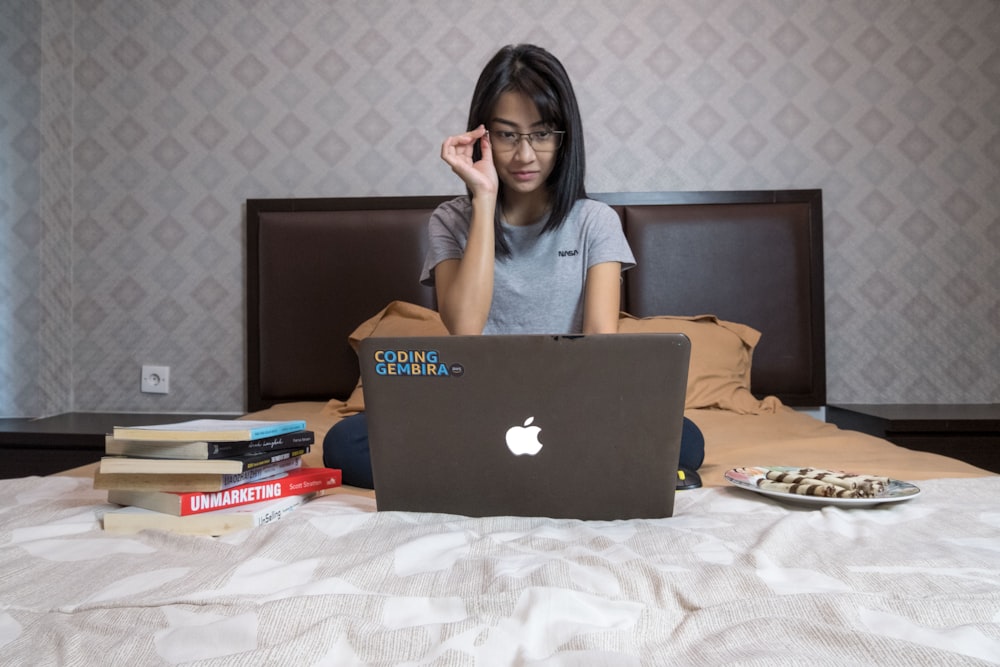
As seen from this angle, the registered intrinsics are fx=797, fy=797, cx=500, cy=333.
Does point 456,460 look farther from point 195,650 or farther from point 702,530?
point 195,650

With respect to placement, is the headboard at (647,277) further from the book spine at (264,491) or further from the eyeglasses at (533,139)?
the book spine at (264,491)

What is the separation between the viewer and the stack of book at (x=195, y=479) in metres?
1.13

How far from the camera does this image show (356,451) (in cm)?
145

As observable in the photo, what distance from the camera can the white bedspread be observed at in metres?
0.65

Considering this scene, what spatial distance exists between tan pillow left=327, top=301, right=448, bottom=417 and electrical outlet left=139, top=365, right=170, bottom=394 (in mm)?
747

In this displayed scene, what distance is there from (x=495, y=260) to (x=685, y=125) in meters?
1.35

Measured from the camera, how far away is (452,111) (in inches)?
110

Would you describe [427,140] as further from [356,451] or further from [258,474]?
[258,474]

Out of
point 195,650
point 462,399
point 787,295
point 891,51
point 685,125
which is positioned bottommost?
point 195,650

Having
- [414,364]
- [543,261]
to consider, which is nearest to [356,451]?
[414,364]

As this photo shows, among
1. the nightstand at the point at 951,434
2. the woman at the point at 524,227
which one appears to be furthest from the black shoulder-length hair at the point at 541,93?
the nightstand at the point at 951,434

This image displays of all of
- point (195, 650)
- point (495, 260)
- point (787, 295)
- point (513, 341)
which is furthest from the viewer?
point (787, 295)

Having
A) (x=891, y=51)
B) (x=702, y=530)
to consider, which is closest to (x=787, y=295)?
(x=891, y=51)

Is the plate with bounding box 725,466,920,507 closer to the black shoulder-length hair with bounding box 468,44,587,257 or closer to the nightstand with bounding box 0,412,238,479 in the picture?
the black shoulder-length hair with bounding box 468,44,587,257
